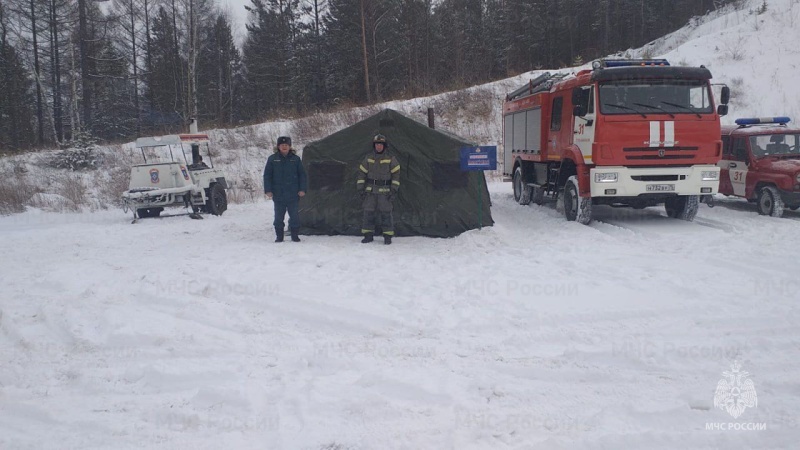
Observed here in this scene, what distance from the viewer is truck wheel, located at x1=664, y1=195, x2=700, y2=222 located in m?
11.2

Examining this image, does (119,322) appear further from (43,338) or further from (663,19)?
(663,19)

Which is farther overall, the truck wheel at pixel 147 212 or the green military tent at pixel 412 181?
the truck wheel at pixel 147 212

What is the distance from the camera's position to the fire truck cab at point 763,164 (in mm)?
11234

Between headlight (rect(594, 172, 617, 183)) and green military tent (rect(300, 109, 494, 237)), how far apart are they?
6.97ft

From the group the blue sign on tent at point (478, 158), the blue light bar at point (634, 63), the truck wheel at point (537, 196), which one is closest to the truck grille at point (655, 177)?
the blue light bar at point (634, 63)

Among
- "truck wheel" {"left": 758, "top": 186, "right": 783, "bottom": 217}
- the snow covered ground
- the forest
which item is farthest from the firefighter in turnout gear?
the forest

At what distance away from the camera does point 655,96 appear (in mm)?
10461

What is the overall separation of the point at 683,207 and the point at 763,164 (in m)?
2.24

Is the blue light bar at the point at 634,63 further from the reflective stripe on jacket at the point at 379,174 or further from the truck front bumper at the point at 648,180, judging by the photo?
the reflective stripe on jacket at the point at 379,174

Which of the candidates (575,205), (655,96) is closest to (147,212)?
(575,205)

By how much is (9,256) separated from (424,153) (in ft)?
24.5

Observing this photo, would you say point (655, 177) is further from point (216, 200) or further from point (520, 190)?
point (216, 200)

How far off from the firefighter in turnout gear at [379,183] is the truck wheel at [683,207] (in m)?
6.20

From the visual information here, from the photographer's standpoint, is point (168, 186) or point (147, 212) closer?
point (168, 186)
